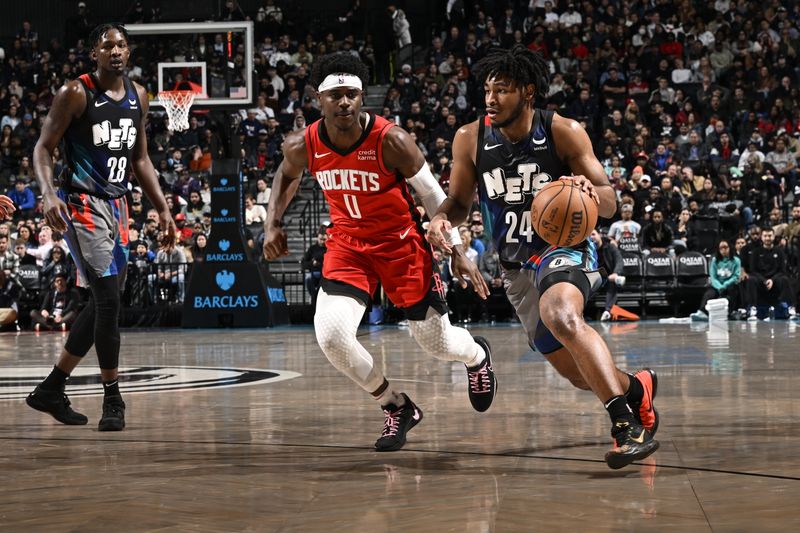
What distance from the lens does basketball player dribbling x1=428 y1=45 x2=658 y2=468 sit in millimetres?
5066

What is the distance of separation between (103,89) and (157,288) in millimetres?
Answer: 12231

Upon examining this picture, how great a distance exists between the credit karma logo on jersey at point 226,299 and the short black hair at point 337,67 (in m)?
11.7

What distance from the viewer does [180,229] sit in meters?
19.7

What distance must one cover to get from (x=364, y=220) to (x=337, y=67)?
74 centimetres

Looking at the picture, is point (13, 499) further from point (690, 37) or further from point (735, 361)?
point (690, 37)

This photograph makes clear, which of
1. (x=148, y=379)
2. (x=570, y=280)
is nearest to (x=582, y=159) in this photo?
(x=570, y=280)

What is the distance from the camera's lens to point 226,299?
56.1ft

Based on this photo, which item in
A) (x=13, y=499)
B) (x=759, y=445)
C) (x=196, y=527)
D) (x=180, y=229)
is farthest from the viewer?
(x=180, y=229)

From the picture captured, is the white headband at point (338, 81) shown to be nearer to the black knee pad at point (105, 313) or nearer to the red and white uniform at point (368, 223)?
the red and white uniform at point (368, 223)

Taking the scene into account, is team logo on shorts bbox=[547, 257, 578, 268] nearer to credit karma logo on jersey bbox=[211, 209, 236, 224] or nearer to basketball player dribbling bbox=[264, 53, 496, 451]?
basketball player dribbling bbox=[264, 53, 496, 451]

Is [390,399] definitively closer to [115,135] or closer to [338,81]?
[338,81]

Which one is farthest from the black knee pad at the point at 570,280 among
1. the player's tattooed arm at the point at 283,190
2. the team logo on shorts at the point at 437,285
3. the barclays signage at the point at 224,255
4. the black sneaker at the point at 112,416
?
the barclays signage at the point at 224,255

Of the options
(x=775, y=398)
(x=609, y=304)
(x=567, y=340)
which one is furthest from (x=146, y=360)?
(x=609, y=304)

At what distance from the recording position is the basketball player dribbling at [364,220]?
545 cm
